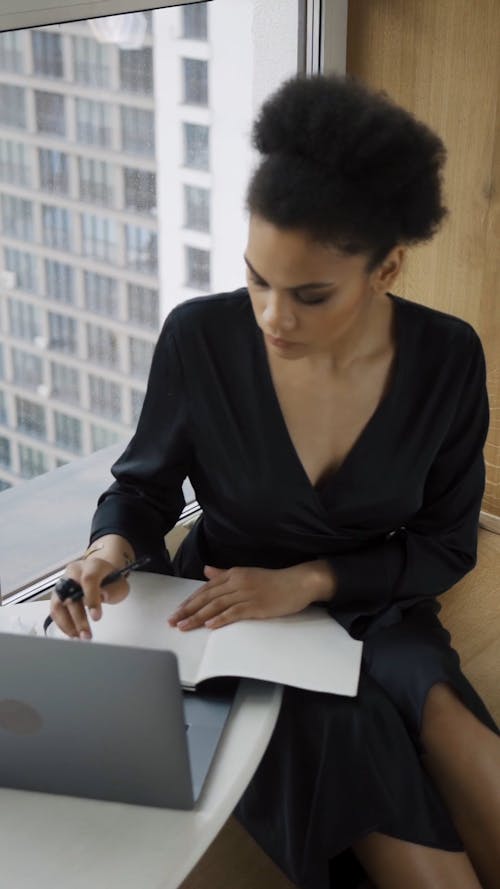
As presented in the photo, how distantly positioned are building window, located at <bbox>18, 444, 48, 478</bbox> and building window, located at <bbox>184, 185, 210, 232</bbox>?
2.00 feet

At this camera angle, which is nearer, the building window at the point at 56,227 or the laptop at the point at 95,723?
the laptop at the point at 95,723

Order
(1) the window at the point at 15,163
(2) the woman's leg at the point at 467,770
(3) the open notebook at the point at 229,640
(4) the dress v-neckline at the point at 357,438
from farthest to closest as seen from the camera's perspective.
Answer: (1) the window at the point at 15,163 < (4) the dress v-neckline at the point at 357,438 < (2) the woman's leg at the point at 467,770 < (3) the open notebook at the point at 229,640

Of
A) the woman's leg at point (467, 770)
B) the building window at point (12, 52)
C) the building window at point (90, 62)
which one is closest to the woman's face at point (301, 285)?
the woman's leg at point (467, 770)

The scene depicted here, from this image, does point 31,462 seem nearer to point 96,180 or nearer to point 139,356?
point 139,356

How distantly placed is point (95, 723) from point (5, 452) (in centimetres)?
121

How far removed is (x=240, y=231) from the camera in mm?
2422

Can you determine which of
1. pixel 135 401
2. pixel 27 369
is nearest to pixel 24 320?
pixel 27 369

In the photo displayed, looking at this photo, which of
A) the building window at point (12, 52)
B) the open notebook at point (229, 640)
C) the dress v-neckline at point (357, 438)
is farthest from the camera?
the building window at point (12, 52)

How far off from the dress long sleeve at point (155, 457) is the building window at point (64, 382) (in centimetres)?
70

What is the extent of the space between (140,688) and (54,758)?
0.14m

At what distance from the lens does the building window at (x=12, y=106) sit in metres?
1.81

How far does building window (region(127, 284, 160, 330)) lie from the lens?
2.25 m

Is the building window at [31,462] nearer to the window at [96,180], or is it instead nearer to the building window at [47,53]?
the window at [96,180]

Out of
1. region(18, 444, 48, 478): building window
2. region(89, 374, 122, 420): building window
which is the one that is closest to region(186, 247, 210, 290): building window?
region(89, 374, 122, 420): building window
